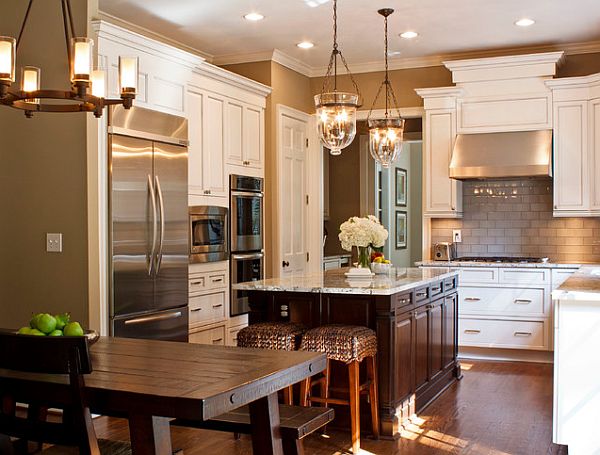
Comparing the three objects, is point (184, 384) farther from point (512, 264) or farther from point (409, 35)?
point (409, 35)

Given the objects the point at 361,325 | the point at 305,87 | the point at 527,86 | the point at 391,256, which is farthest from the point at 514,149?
the point at 391,256

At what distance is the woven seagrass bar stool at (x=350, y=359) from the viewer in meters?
4.02

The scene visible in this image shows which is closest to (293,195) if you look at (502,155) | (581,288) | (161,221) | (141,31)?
(502,155)

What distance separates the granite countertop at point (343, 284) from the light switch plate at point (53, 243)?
3.94 feet

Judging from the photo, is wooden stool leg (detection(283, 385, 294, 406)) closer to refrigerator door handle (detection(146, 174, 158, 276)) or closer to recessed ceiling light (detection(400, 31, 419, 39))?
refrigerator door handle (detection(146, 174, 158, 276))

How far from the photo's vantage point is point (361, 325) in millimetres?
4406

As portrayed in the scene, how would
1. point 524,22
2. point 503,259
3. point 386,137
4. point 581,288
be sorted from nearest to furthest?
point 581,288 < point 386,137 < point 524,22 < point 503,259

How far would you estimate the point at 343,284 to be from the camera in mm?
4605

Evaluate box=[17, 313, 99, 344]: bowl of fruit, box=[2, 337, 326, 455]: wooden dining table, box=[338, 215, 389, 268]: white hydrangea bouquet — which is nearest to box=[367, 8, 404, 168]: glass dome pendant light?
box=[338, 215, 389, 268]: white hydrangea bouquet

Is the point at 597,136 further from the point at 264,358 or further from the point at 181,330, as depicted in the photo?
the point at 264,358

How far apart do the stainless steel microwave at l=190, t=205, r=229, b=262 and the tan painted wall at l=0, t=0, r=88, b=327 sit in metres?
1.18

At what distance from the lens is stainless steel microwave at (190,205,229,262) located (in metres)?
5.84

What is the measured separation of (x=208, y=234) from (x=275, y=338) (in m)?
1.98

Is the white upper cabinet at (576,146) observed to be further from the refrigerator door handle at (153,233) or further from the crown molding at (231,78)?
the refrigerator door handle at (153,233)
